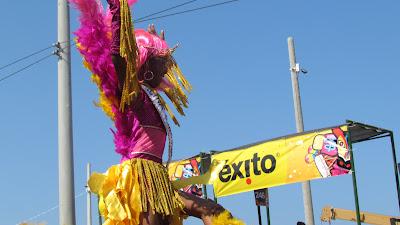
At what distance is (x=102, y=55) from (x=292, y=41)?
9.59 m

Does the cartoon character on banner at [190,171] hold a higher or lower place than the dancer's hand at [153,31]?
lower

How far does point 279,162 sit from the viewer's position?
7.89 metres

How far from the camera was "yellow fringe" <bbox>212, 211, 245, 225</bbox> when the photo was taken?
9.66 feet

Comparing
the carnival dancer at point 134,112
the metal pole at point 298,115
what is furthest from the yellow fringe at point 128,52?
the metal pole at point 298,115

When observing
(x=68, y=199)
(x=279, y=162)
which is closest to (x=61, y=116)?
(x=68, y=199)

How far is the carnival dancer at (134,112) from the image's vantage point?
3.08 m

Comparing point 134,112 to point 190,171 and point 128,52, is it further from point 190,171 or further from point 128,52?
point 190,171

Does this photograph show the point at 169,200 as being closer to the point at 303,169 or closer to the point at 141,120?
the point at 141,120

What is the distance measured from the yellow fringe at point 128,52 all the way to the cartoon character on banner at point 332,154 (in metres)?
4.69

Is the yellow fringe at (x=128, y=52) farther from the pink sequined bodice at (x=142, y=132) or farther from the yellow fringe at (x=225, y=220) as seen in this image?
the yellow fringe at (x=225, y=220)

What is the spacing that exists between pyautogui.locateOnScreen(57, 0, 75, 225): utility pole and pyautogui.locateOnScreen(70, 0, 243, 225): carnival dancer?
1966 mm

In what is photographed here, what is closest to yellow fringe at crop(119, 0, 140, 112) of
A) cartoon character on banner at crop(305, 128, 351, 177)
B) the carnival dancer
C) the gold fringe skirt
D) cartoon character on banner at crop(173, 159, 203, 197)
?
the carnival dancer

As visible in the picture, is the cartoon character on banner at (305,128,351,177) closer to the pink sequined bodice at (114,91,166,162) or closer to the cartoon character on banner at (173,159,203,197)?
the cartoon character on banner at (173,159,203,197)

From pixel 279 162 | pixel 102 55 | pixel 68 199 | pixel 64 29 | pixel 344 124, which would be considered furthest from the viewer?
pixel 279 162
